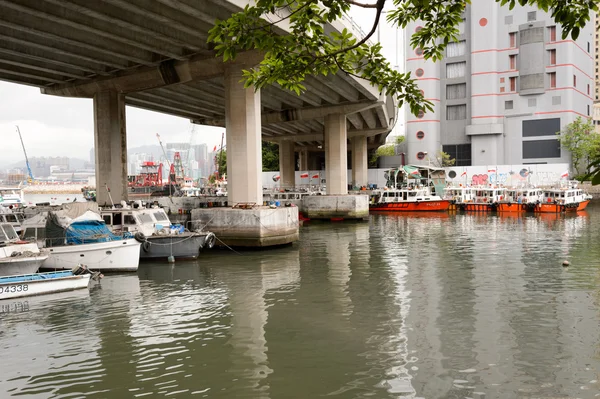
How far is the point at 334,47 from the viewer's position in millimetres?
7438

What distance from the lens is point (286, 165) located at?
8600cm

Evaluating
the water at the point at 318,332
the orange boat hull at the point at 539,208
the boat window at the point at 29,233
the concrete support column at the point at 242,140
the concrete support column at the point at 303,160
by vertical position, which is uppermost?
the concrete support column at the point at 303,160

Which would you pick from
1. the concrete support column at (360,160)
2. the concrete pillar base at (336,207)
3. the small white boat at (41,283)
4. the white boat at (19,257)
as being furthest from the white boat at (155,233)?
the concrete support column at (360,160)

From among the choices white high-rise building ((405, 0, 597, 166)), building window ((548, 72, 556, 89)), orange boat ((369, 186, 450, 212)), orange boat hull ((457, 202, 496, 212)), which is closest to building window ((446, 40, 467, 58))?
white high-rise building ((405, 0, 597, 166))

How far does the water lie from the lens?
32.6ft

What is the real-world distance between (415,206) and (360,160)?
23.1m

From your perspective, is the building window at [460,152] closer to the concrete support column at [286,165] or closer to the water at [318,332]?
the concrete support column at [286,165]

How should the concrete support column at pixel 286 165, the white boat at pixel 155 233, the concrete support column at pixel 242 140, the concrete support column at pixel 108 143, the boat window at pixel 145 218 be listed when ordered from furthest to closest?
the concrete support column at pixel 286 165, the concrete support column at pixel 108 143, the concrete support column at pixel 242 140, the boat window at pixel 145 218, the white boat at pixel 155 233

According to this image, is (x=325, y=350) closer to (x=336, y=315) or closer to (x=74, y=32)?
(x=336, y=315)

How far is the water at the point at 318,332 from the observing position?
32.6 ft

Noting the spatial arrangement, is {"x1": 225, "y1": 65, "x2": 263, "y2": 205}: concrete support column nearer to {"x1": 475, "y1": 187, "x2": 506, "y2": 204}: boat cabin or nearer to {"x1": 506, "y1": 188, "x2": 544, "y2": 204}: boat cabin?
{"x1": 506, "y1": 188, "x2": 544, "y2": 204}: boat cabin

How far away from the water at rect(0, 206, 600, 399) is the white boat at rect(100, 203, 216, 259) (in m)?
1.23

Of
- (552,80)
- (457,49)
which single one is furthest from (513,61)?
(457,49)

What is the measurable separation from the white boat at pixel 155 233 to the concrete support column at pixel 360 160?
183ft
